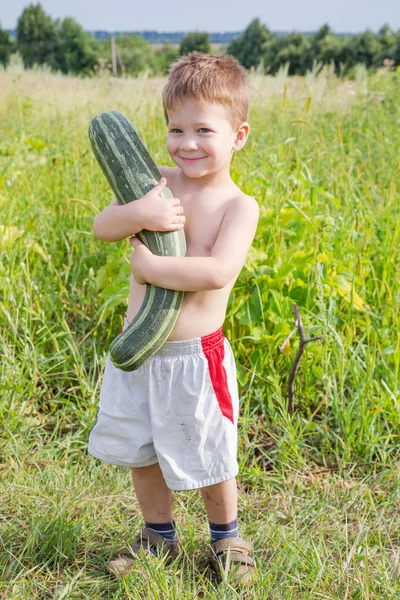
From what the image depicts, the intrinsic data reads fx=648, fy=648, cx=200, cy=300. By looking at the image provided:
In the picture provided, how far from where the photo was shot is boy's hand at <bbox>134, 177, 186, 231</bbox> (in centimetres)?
170

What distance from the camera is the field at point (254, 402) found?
2.00m

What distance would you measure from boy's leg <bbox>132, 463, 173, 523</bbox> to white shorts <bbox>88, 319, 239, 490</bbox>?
0.08 metres

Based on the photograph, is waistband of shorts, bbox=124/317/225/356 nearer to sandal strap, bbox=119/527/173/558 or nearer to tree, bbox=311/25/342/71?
sandal strap, bbox=119/527/173/558

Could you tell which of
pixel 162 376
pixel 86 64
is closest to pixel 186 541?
pixel 162 376

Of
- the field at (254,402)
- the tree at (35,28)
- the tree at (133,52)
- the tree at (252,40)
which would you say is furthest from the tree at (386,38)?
the field at (254,402)

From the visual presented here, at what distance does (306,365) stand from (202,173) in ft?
4.20

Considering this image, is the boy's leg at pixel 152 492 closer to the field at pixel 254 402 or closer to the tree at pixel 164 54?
the field at pixel 254 402

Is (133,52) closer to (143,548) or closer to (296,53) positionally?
(296,53)

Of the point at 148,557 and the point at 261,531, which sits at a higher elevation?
the point at 148,557

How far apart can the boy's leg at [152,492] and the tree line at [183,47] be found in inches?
1149

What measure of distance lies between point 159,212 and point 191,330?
0.36 meters

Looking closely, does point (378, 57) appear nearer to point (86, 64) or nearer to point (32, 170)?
point (86, 64)

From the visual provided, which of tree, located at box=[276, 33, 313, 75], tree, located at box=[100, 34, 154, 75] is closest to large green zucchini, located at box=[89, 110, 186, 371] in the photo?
tree, located at box=[276, 33, 313, 75]

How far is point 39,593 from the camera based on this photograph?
1906 millimetres
